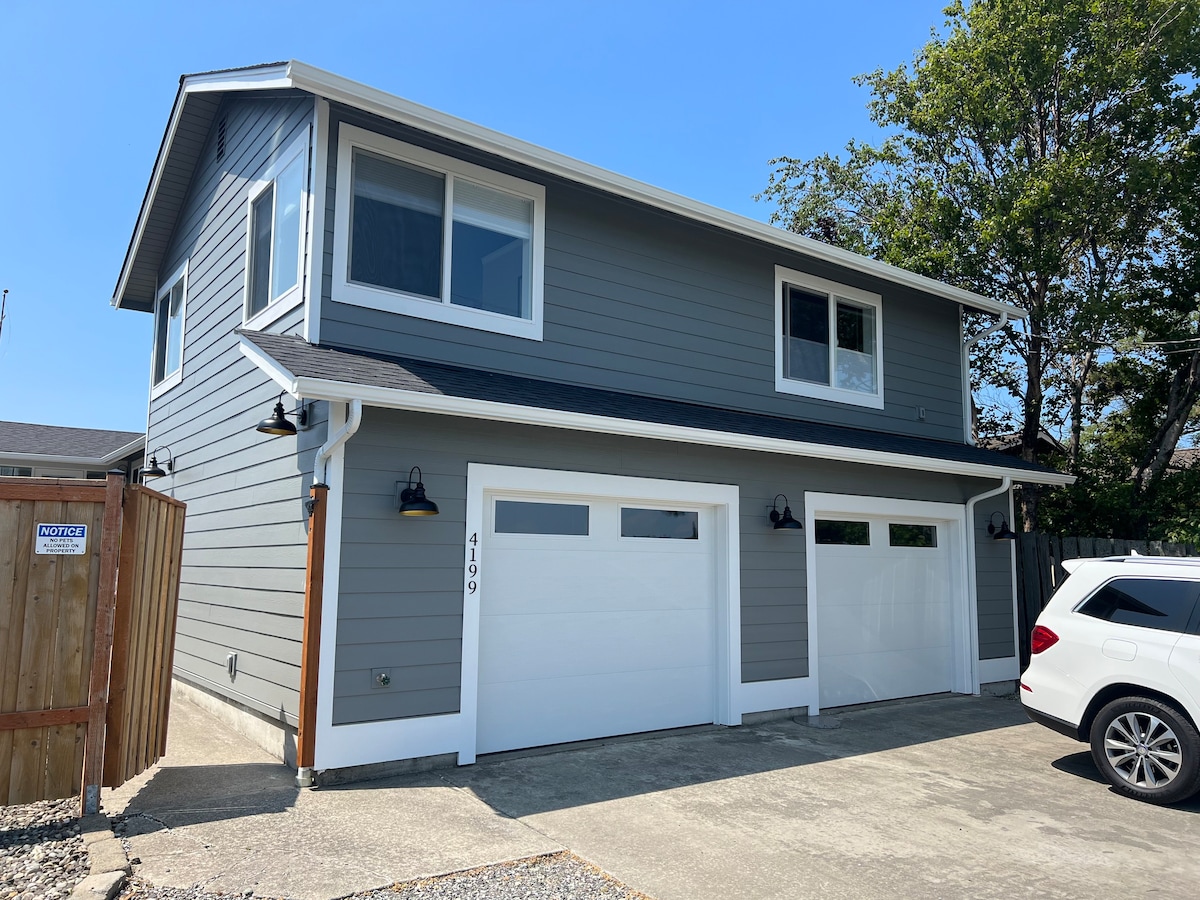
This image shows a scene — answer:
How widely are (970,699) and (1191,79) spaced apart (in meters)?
10.1

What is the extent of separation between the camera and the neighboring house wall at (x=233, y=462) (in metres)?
6.27

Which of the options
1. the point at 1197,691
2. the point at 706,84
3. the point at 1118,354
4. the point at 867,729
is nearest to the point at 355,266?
the point at 867,729

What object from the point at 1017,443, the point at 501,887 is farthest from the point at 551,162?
the point at 1017,443

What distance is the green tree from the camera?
1252 centimetres

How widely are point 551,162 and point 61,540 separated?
458 cm

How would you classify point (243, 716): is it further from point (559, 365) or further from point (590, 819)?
point (559, 365)

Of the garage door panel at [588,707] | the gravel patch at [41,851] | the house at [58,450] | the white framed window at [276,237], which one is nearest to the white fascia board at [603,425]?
A: the white framed window at [276,237]

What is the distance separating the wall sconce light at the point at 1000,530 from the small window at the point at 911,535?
2.84ft

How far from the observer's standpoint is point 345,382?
5.36 metres

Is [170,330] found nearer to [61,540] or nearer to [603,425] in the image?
[61,540]

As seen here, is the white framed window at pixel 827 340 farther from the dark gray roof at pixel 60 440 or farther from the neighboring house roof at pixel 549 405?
the dark gray roof at pixel 60 440

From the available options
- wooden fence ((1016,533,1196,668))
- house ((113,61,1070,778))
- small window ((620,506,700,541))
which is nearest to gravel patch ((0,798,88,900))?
house ((113,61,1070,778))

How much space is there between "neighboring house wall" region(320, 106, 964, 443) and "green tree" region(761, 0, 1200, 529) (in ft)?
13.7

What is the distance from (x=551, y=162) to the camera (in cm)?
711
